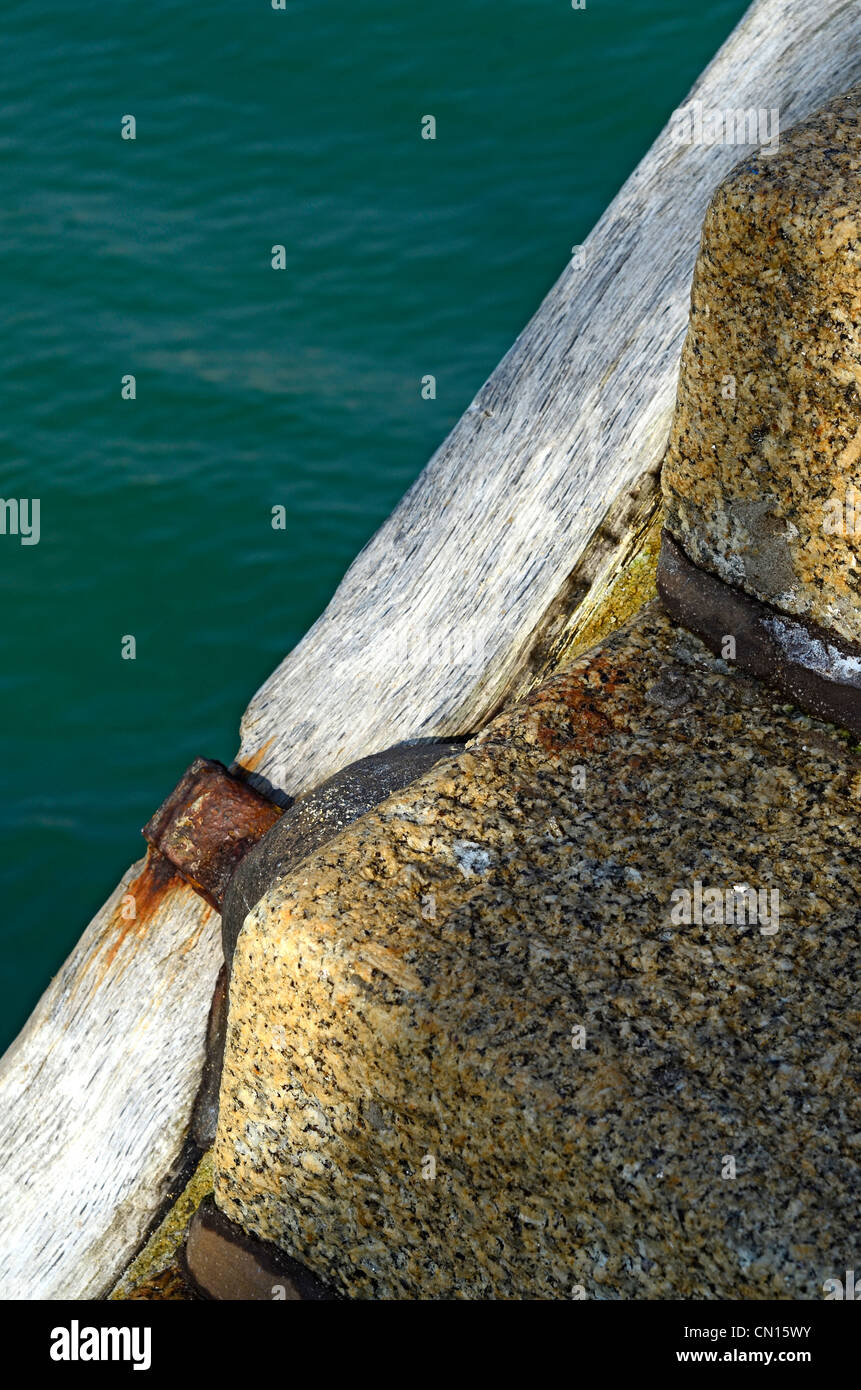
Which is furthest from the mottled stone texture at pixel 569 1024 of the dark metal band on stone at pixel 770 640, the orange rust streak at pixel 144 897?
the orange rust streak at pixel 144 897

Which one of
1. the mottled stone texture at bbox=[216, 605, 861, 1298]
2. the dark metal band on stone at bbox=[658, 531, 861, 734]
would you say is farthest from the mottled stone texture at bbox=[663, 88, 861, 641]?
the mottled stone texture at bbox=[216, 605, 861, 1298]

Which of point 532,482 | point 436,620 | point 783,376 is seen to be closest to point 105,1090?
point 436,620

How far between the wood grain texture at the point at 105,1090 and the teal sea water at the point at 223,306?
191cm

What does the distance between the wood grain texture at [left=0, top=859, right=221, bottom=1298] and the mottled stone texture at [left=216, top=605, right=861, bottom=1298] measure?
115cm

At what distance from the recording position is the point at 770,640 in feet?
6.90

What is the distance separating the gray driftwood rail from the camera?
10.3ft

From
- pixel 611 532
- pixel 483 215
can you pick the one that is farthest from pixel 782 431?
pixel 483 215

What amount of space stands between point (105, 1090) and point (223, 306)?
186 inches

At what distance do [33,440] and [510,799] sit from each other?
513 centimetres

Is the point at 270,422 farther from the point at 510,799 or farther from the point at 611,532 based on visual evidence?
the point at 510,799

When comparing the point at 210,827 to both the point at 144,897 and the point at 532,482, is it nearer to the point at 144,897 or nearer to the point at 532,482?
the point at 144,897

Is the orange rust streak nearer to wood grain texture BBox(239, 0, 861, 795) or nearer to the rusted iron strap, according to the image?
the rusted iron strap

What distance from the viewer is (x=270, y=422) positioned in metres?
6.48

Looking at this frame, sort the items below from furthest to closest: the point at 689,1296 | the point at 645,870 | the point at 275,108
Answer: the point at 275,108 → the point at 645,870 → the point at 689,1296
